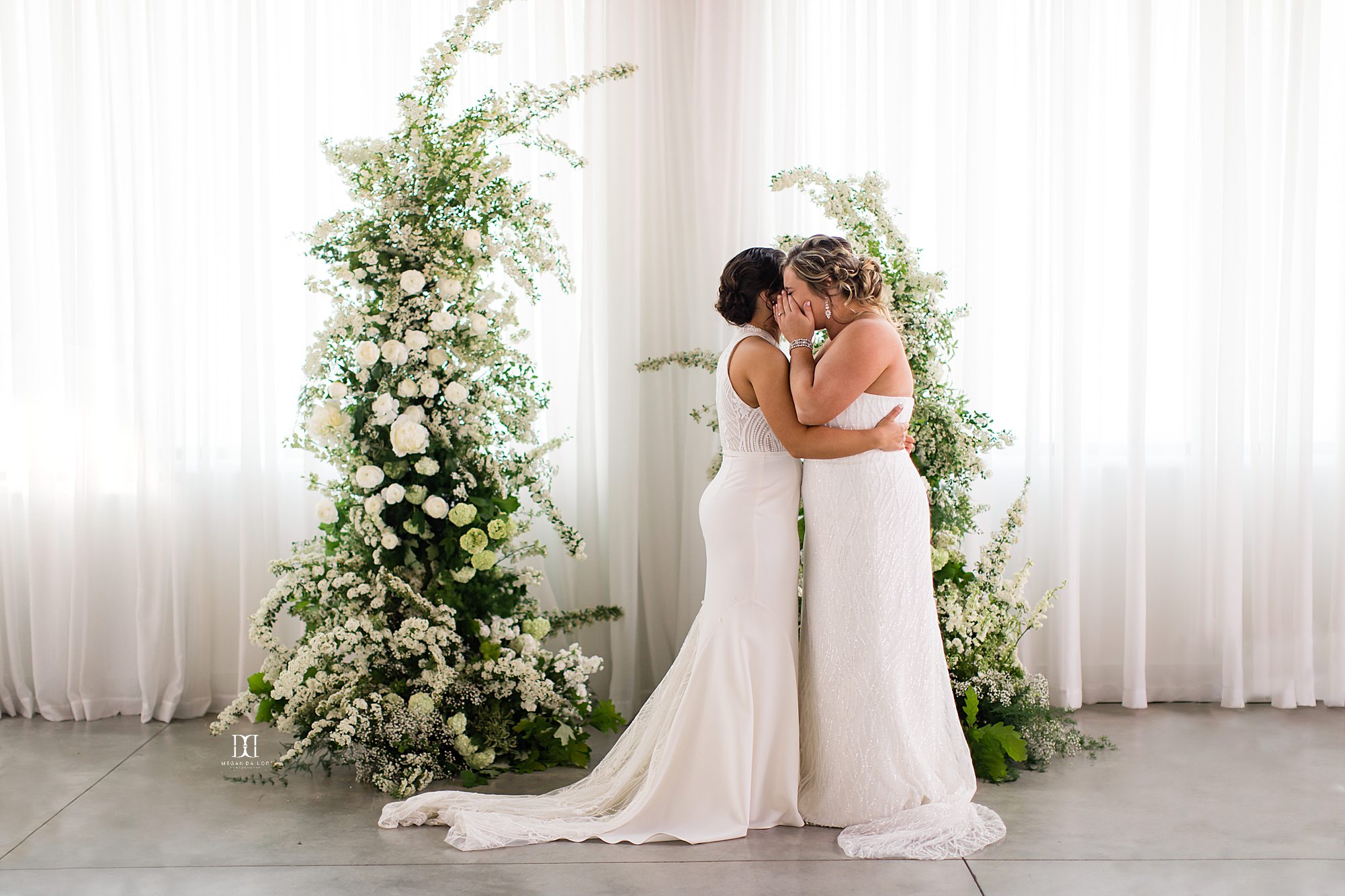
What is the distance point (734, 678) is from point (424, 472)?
1226mm

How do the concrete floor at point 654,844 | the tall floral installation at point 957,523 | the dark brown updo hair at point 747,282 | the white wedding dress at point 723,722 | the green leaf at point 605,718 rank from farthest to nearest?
A: 1. the green leaf at point 605,718
2. the tall floral installation at point 957,523
3. the dark brown updo hair at point 747,282
4. the white wedding dress at point 723,722
5. the concrete floor at point 654,844

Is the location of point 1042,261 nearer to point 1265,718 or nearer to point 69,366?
point 1265,718

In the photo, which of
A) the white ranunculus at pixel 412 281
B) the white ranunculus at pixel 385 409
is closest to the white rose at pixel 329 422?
the white ranunculus at pixel 385 409

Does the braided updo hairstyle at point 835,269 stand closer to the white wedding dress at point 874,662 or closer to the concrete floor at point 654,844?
the white wedding dress at point 874,662

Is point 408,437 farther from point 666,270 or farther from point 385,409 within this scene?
point 666,270

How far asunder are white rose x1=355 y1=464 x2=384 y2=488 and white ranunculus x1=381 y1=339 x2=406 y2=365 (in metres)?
0.36

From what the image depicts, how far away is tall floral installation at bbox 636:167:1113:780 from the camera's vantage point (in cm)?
367

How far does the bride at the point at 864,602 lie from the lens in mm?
3107

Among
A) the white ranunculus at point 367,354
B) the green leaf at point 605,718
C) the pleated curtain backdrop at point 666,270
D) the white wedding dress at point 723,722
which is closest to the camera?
the white wedding dress at point 723,722

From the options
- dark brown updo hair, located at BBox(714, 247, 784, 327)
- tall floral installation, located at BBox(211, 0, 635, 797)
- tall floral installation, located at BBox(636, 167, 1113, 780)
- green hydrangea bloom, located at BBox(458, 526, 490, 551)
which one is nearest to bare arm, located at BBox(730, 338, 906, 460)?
dark brown updo hair, located at BBox(714, 247, 784, 327)

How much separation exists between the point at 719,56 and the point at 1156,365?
2.26 metres

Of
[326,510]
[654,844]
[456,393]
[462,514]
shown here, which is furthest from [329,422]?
[654,844]

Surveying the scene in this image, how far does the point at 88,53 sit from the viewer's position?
13.8 ft

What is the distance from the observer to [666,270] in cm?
432
